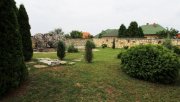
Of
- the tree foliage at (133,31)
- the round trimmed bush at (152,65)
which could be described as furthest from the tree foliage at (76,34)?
the round trimmed bush at (152,65)

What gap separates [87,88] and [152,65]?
4.09 meters

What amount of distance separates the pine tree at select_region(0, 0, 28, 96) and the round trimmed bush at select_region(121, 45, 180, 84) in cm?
588

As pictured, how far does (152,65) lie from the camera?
13.0 meters

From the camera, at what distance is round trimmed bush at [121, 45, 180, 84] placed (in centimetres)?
1273

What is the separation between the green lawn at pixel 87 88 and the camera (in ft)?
32.3

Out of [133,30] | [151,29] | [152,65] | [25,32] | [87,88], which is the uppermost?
[151,29]

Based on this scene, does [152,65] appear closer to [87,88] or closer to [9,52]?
[87,88]

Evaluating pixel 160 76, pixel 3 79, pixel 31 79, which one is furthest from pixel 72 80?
pixel 160 76

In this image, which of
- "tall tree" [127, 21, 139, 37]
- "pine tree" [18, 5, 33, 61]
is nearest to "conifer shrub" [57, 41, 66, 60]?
"pine tree" [18, 5, 33, 61]

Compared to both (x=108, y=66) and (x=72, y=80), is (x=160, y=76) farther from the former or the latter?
(x=72, y=80)

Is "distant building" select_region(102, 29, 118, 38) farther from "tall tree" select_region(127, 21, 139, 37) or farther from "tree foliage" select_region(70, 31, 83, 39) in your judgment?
"tall tree" select_region(127, 21, 139, 37)

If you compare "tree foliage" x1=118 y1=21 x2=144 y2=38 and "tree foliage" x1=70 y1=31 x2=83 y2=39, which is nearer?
"tree foliage" x1=118 y1=21 x2=144 y2=38

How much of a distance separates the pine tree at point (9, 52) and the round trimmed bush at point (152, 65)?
588 centimetres

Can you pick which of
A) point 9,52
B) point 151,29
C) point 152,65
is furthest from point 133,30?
point 9,52
